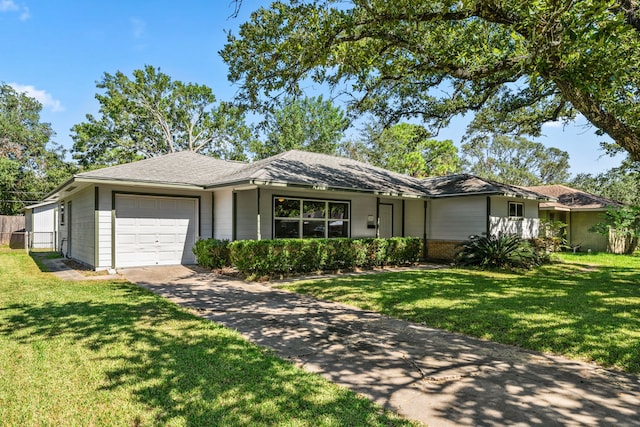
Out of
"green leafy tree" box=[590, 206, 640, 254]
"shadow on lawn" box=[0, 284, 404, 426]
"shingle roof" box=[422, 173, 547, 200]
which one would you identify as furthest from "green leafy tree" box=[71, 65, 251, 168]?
"green leafy tree" box=[590, 206, 640, 254]

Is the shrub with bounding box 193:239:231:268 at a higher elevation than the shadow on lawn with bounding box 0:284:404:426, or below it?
higher

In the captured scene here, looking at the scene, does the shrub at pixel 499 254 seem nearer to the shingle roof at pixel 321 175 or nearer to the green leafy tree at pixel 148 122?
the shingle roof at pixel 321 175

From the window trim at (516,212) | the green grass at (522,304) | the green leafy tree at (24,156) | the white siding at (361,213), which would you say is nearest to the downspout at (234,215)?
the green grass at (522,304)

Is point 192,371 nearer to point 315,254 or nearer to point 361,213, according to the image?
point 315,254

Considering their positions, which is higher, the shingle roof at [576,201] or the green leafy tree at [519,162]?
the green leafy tree at [519,162]

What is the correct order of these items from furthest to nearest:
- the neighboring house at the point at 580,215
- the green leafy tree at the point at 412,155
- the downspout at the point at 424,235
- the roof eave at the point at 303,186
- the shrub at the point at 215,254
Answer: the green leafy tree at the point at 412,155 < the neighboring house at the point at 580,215 < the downspout at the point at 424,235 < the shrub at the point at 215,254 < the roof eave at the point at 303,186

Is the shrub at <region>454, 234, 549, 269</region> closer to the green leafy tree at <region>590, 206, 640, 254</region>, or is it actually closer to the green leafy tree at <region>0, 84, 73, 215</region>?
the green leafy tree at <region>590, 206, 640, 254</region>

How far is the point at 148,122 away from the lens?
29828 mm

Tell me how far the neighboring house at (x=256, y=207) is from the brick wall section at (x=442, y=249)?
0.05 m

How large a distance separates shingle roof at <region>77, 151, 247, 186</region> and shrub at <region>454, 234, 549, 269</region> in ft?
32.1

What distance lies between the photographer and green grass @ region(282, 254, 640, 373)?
192 inches

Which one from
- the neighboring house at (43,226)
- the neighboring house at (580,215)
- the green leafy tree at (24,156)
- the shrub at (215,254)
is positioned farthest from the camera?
the green leafy tree at (24,156)

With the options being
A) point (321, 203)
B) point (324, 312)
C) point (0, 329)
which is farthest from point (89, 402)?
point (321, 203)

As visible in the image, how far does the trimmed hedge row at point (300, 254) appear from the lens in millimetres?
10250
